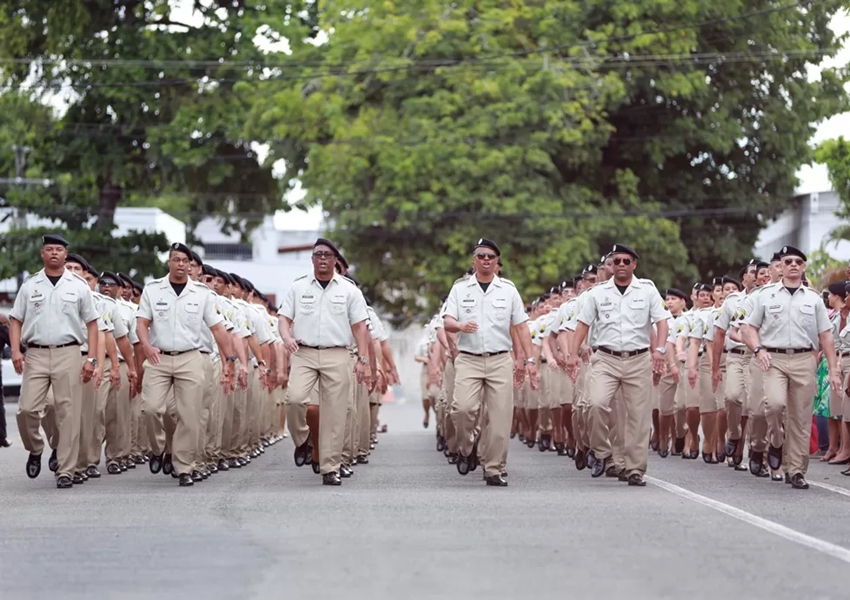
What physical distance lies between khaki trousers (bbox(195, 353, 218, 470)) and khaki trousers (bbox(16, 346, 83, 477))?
3.83 ft

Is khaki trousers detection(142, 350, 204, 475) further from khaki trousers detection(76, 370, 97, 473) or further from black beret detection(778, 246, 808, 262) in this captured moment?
black beret detection(778, 246, 808, 262)

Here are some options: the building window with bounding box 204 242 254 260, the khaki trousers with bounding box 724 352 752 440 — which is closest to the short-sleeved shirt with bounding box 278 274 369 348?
the khaki trousers with bounding box 724 352 752 440

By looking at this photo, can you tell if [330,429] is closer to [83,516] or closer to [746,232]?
[83,516]

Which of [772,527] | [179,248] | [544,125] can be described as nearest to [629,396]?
[179,248]

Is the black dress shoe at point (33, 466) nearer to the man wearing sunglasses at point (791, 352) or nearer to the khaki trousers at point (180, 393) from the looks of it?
the khaki trousers at point (180, 393)

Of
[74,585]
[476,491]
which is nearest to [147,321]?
[476,491]

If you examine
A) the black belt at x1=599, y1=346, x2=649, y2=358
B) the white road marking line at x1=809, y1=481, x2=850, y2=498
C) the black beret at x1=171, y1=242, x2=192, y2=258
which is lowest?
the white road marking line at x1=809, y1=481, x2=850, y2=498

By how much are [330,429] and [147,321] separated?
2020mm

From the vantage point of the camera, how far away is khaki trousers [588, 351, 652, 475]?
1695cm

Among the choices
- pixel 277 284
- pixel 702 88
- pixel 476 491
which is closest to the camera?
pixel 476 491

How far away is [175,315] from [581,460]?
4.94 metres

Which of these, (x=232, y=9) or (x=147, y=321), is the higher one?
(x=232, y=9)

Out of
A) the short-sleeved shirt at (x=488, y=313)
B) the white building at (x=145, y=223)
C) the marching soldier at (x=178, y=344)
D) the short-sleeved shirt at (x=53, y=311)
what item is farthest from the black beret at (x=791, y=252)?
the white building at (x=145, y=223)

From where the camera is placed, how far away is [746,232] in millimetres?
51688
